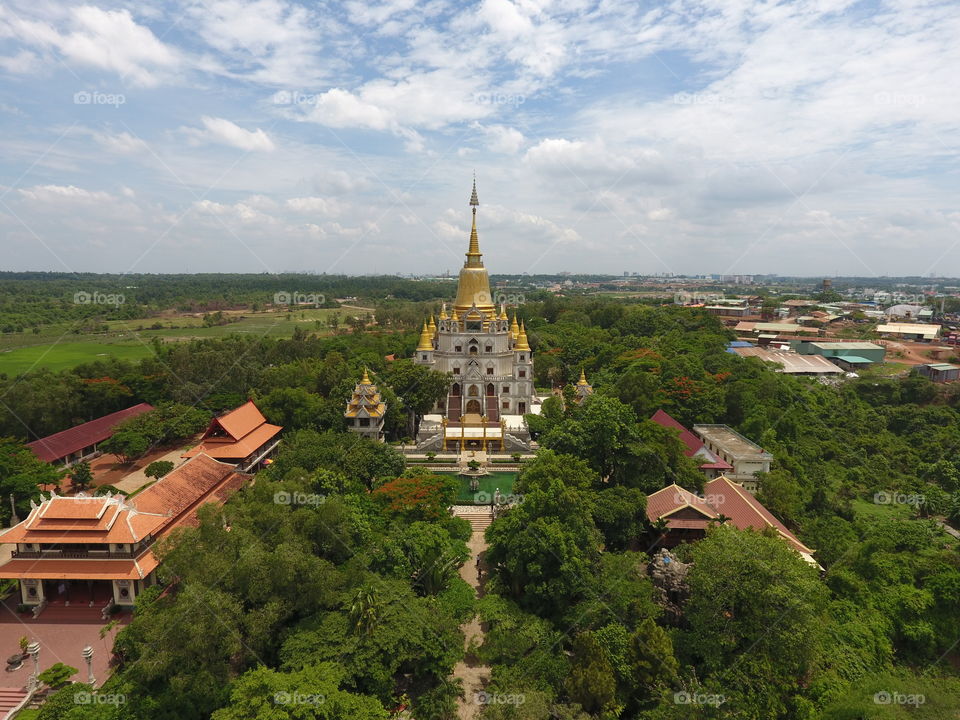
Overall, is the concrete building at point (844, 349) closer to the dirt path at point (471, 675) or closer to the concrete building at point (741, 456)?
the concrete building at point (741, 456)

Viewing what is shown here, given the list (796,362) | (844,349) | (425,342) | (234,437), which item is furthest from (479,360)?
(844,349)

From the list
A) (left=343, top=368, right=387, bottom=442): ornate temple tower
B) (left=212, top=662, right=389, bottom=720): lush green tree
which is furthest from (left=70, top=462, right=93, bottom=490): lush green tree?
(left=212, top=662, right=389, bottom=720): lush green tree

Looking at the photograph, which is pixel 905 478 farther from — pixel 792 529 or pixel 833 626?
pixel 833 626

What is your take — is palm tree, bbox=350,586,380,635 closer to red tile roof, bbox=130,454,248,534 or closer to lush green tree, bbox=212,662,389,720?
lush green tree, bbox=212,662,389,720

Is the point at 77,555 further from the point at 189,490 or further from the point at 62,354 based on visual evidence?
the point at 62,354

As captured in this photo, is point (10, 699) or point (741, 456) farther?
point (741, 456)

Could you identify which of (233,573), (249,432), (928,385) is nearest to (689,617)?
(233,573)
